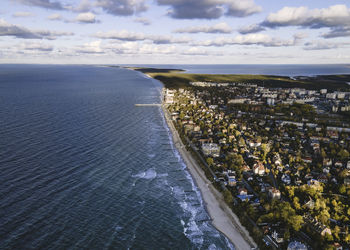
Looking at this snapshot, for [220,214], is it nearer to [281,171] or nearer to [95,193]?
[281,171]

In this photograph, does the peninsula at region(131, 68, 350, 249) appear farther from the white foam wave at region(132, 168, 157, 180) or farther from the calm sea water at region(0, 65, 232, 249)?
the white foam wave at region(132, 168, 157, 180)

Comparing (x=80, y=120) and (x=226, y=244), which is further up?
(x=80, y=120)

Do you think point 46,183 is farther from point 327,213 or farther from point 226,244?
point 327,213

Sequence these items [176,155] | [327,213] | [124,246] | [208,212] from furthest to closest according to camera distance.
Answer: [176,155] < [208,212] < [327,213] < [124,246]

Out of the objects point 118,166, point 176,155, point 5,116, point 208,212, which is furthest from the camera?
point 5,116

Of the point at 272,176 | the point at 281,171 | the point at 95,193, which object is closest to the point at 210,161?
the point at 272,176

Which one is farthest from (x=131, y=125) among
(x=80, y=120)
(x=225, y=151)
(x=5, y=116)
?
(x=5, y=116)

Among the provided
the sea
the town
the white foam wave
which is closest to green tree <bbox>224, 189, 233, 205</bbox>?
the town
